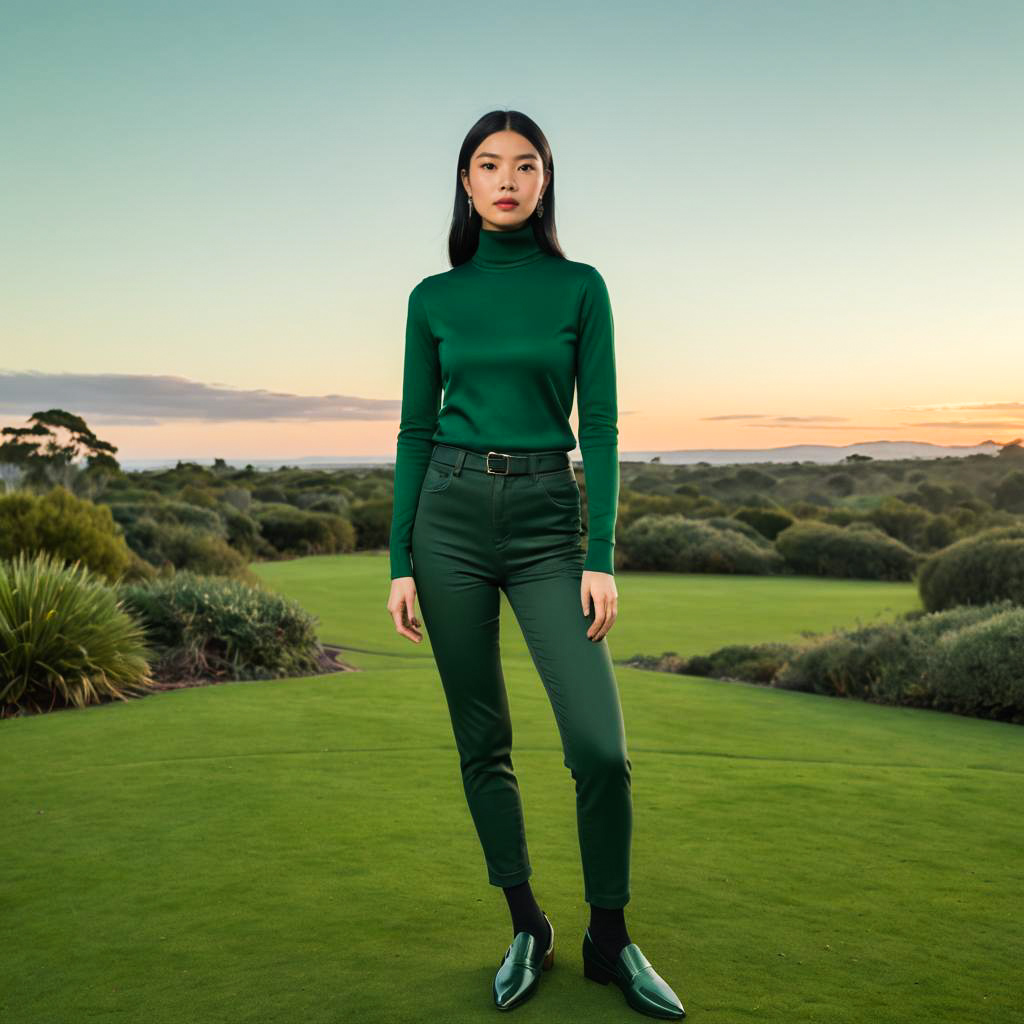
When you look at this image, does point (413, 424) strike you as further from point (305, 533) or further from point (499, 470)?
point (305, 533)

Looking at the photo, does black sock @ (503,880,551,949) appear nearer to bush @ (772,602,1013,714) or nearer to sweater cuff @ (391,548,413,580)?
sweater cuff @ (391,548,413,580)

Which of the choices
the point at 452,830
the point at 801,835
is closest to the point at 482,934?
the point at 452,830

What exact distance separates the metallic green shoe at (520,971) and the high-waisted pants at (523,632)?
163 millimetres

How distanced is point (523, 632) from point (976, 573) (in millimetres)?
11283

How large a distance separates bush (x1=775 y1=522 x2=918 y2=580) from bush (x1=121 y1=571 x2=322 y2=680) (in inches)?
483

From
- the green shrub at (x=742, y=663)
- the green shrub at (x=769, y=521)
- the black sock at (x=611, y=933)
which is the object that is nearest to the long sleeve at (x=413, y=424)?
the black sock at (x=611, y=933)

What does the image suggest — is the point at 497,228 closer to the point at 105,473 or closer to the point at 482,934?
the point at 482,934

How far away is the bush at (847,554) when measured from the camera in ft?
63.5

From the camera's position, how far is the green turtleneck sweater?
277 centimetres

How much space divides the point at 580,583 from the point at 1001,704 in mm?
6291

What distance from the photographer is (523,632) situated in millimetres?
2713

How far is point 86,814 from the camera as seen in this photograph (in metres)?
4.64

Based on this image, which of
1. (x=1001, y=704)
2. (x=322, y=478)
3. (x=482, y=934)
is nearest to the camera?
(x=482, y=934)

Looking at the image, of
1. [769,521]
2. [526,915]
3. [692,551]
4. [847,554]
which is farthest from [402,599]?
[769,521]
